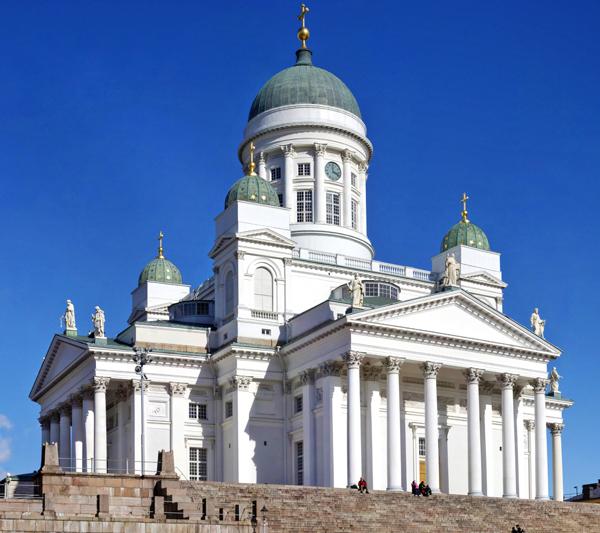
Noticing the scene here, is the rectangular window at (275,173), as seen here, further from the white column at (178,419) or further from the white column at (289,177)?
the white column at (178,419)

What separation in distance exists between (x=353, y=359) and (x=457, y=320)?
23.5 feet

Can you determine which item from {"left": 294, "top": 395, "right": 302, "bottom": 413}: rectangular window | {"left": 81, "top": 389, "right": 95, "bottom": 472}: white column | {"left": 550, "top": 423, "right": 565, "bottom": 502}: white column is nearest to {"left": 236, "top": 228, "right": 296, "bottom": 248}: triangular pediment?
{"left": 294, "top": 395, "right": 302, "bottom": 413}: rectangular window

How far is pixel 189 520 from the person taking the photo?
44312 millimetres

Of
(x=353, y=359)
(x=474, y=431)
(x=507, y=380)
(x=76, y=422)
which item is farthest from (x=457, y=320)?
(x=76, y=422)

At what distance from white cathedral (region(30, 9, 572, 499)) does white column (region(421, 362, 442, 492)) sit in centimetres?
10

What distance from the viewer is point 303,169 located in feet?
262

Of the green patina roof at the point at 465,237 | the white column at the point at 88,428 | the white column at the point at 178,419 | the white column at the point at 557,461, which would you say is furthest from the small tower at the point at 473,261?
the white column at the point at 88,428

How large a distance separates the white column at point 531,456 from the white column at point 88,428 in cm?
2434

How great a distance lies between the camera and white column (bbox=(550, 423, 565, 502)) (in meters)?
77.0

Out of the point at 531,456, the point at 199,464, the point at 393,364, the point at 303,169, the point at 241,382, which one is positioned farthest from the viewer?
the point at 303,169

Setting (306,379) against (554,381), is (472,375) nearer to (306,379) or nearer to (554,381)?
(306,379)

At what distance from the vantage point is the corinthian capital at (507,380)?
67.2 meters

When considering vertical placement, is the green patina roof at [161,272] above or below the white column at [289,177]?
below

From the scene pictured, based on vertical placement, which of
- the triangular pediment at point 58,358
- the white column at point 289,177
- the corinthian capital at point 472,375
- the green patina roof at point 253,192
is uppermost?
the white column at point 289,177
